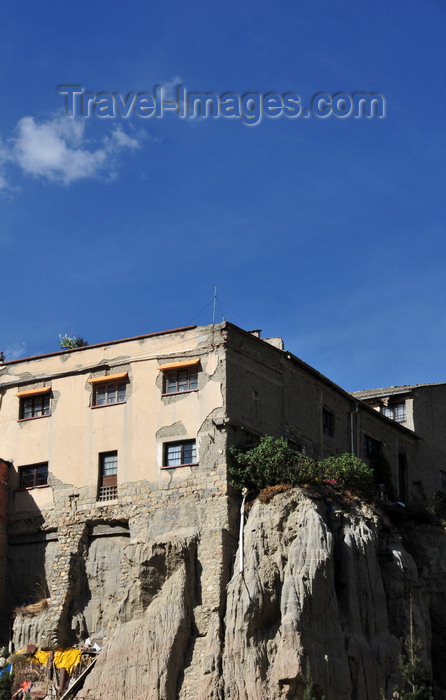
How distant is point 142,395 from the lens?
42688 millimetres

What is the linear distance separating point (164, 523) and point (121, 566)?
217 centimetres

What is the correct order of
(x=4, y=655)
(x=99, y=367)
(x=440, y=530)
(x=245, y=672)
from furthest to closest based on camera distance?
(x=440, y=530) < (x=99, y=367) < (x=4, y=655) < (x=245, y=672)

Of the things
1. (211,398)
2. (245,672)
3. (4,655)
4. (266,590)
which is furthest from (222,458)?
(4,655)

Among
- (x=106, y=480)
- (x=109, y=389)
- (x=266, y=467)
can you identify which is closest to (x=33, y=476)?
(x=106, y=480)

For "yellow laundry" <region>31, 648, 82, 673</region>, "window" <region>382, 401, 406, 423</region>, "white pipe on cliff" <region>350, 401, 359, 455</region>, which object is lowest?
"yellow laundry" <region>31, 648, 82, 673</region>

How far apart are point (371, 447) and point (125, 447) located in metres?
12.9

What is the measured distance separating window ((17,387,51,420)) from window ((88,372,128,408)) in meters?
2.02

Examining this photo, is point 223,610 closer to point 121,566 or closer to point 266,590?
point 266,590

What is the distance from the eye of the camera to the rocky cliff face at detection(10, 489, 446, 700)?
121 ft

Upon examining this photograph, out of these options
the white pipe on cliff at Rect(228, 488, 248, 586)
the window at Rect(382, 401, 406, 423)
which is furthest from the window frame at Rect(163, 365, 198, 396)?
the window at Rect(382, 401, 406, 423)

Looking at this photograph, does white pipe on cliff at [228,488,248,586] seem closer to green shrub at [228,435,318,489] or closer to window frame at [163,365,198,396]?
green shrub at [228,435,318,489]

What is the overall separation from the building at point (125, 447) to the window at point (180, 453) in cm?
5

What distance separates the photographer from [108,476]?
42.7m

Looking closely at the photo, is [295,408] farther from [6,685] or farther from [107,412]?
[6,685]
